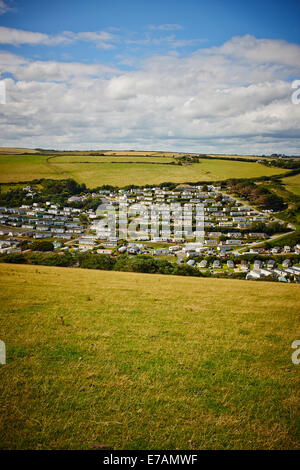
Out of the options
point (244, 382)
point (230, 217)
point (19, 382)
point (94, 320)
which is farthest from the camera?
point (230, 217)

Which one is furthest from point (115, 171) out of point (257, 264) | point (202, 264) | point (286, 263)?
point (286, 263)

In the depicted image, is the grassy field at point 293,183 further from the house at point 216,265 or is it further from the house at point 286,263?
the house at point 216,265

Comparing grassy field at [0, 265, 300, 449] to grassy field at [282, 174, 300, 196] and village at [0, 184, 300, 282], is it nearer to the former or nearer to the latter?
village at [0, 184, 300, 282]

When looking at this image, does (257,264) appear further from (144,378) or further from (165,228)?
(144,378)
